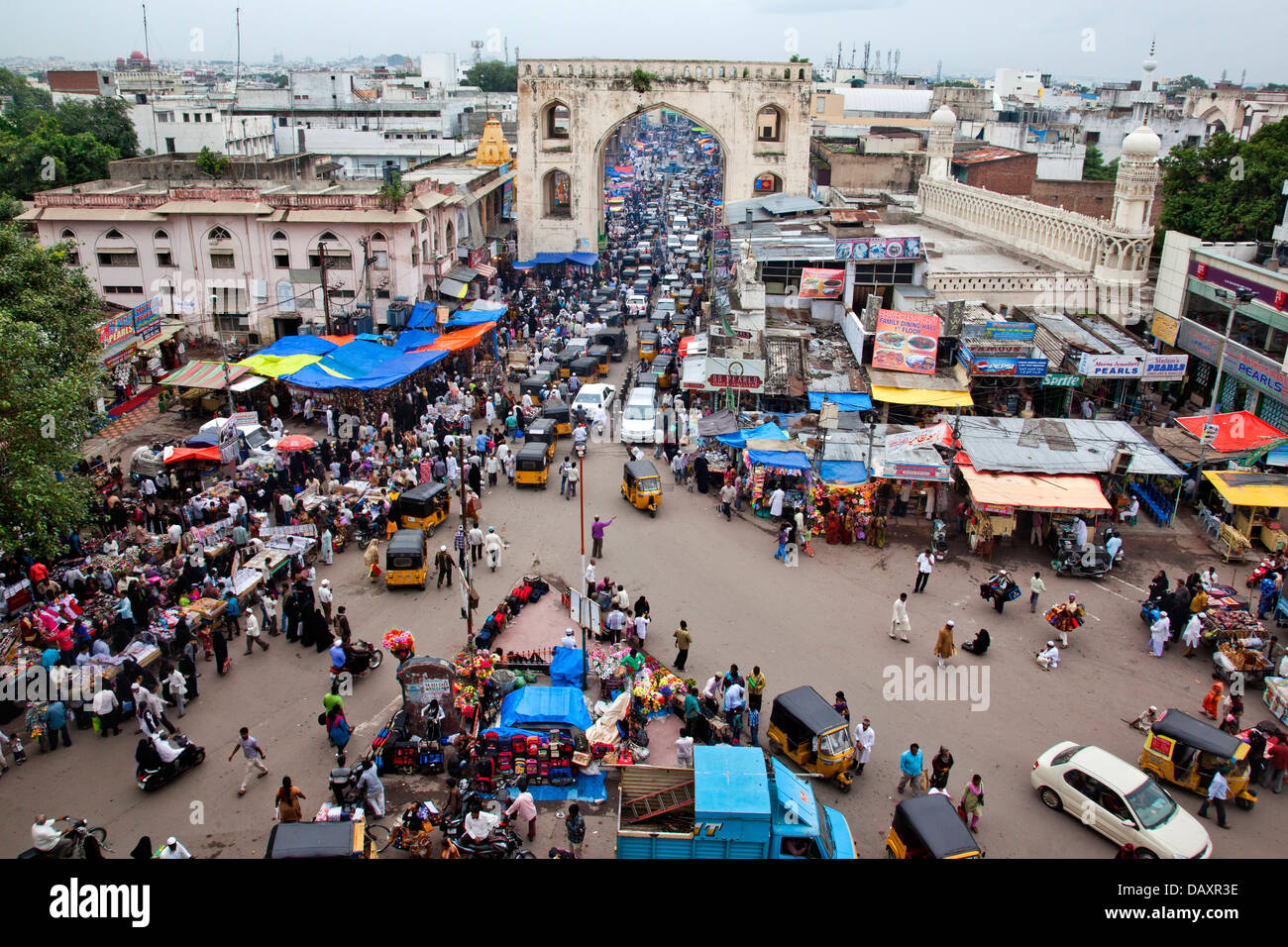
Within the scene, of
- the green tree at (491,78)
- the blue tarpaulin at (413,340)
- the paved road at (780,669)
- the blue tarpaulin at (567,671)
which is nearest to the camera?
the paved road at (780,669)

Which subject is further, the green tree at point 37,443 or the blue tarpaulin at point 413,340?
the blue tarpaulin at point 413,340

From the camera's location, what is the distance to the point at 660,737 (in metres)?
12.2

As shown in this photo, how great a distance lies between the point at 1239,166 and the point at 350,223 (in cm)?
2773

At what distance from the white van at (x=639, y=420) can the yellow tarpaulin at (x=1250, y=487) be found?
12086mm

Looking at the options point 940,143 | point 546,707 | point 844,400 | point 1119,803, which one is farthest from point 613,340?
point 1119,803

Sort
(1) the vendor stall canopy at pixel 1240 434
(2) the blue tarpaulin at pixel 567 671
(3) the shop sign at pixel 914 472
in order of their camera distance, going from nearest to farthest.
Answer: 1. (2) the blue tarpaulin at pixel 567 671
2. (3) the shop sign at pixel 914 472
3. (1) the vendor stall canopy at pixel 1240 434

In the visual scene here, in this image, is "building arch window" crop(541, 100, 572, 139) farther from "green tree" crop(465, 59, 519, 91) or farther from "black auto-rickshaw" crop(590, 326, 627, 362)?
"green tree" crop(465, 59, 519, 91)

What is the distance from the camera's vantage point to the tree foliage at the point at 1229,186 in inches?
Result: 1086

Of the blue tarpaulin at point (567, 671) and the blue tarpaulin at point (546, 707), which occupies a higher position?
the blue tarpaulin at point (546, 707)

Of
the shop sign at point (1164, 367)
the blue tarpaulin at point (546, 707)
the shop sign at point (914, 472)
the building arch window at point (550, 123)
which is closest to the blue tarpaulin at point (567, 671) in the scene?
the blue tarpaulin at point (546, 707)

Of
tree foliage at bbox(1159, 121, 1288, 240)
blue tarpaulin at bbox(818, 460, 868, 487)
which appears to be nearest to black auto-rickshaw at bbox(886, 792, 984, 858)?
blue tarpaulin at bbox(818, 460, 868, 487)

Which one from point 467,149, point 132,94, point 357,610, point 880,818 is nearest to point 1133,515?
point 880,818

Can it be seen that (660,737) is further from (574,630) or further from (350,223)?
(350,223)

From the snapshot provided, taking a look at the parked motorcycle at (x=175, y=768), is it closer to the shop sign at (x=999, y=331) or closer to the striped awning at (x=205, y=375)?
the striped awning at (x=205, y=375)
